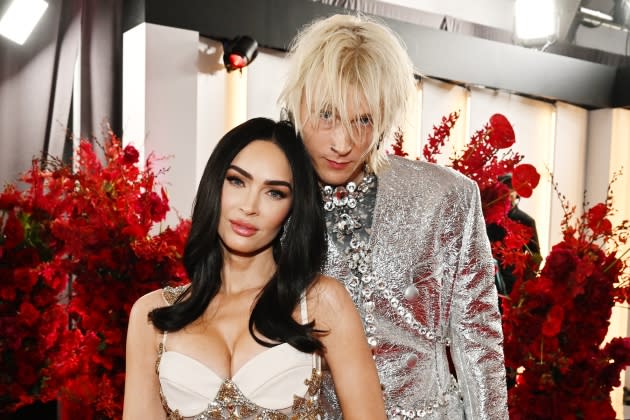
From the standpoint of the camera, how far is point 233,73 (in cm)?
465

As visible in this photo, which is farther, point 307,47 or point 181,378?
point 307,47

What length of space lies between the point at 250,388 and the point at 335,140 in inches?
26.5

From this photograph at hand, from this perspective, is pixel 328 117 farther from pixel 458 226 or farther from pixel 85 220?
pixel 85 220

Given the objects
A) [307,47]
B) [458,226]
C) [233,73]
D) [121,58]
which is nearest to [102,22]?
[121,58]

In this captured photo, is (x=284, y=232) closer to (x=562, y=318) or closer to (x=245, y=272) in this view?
(x=245, y=272)

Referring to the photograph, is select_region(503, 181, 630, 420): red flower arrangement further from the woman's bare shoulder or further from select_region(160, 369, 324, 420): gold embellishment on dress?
select_region(160, 369, 324, 420): gold embellishment on dress

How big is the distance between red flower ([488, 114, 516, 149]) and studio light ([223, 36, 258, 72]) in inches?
85.0

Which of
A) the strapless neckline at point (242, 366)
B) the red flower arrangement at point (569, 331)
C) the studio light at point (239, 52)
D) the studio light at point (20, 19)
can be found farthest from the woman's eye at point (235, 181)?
the studio light at point (20, 19)

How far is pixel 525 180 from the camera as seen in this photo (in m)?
2.37

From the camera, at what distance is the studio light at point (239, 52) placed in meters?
4.16

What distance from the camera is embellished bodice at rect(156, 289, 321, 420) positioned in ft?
5.46

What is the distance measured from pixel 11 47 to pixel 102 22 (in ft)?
1.81

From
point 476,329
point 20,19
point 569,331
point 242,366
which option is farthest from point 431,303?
point 20,19

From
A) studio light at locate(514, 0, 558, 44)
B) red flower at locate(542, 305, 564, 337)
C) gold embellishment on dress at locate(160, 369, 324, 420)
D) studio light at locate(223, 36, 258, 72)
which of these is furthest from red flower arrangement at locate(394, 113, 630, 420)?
studio light at locate(514, 0, 558, 44)
